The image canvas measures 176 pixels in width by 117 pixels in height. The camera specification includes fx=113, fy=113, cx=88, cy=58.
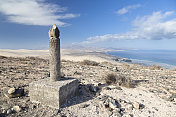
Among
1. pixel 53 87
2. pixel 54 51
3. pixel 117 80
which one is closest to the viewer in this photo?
pixel 53 87

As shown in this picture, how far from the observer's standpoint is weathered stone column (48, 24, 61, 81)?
4367mm

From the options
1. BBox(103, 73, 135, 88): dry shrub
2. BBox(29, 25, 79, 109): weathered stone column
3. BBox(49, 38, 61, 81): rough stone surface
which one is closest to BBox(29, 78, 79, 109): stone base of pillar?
BBox(29, 25, 79, 109): weathered stone column

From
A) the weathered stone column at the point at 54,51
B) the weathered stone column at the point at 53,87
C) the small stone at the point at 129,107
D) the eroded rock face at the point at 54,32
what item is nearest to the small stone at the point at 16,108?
the weathered stone column at the point at 53,87

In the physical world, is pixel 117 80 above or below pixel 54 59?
below

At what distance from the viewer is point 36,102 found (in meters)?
4.20

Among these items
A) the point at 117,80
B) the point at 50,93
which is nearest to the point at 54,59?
the point at 50,93

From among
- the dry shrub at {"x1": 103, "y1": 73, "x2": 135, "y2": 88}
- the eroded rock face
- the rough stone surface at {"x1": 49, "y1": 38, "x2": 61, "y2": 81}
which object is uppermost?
the eroded rock face

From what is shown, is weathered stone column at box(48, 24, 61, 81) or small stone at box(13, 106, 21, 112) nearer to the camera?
small stone at box(13, 106, 21, 112)

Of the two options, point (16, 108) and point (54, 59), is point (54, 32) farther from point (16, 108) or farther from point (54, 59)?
point (16, 108)

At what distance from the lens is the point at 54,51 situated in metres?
4.49

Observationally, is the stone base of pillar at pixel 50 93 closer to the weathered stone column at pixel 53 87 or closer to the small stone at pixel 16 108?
the weathered stone column at pixel 53 87

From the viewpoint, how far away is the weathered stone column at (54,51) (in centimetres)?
437

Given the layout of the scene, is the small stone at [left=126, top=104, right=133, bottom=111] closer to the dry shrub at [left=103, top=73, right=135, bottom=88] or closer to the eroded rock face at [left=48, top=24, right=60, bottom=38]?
the dry shrub at [left=103, top=73, right=135, bottom=88]

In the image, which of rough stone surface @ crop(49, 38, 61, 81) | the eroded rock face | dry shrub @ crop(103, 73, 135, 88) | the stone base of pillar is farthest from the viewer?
dry shrub @ crop(103, 73, 135, 88)
